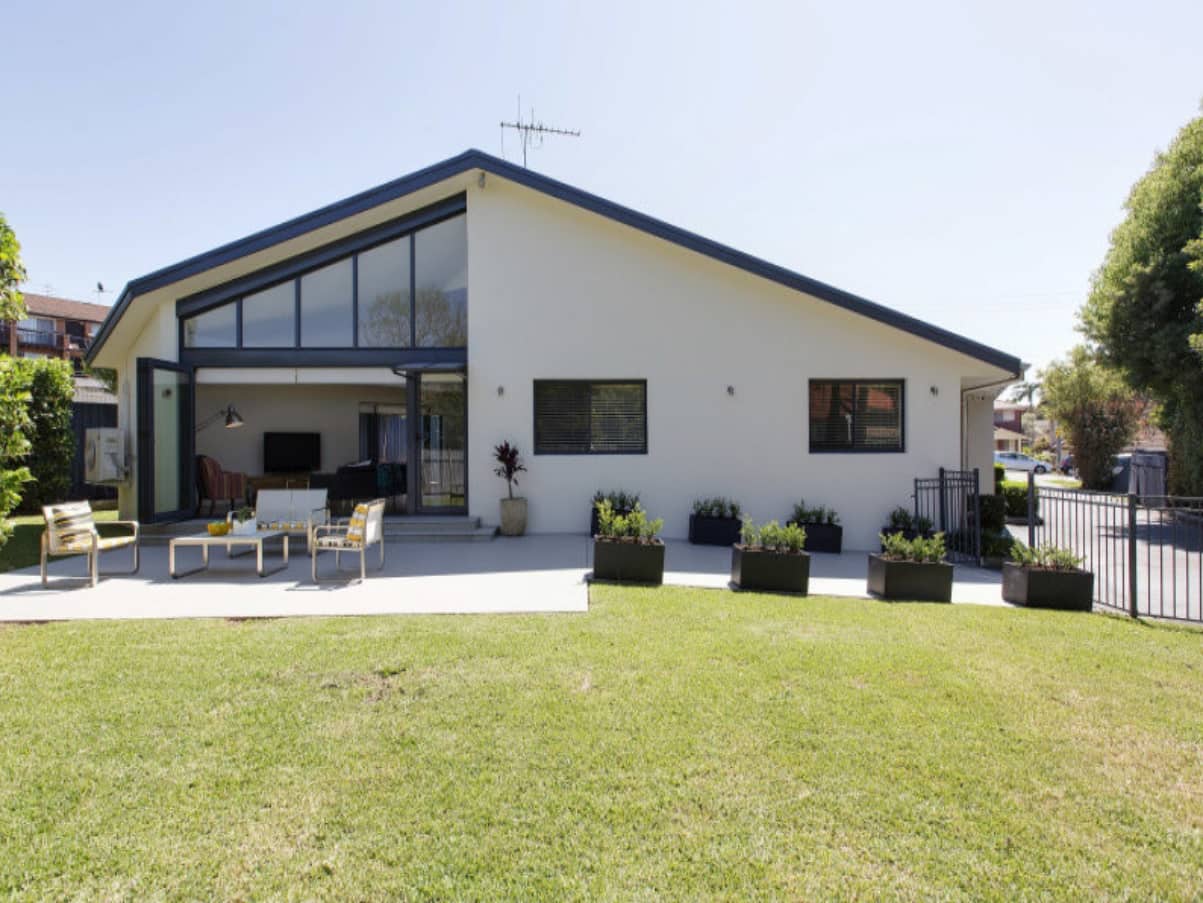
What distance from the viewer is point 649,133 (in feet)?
41.0

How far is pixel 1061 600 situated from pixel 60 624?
9863 millimetres

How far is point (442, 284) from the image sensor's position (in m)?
11.7

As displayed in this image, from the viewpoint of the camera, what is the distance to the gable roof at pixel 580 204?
1067 centimetres

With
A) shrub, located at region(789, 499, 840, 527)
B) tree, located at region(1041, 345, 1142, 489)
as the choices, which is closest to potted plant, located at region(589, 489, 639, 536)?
shrub, located at region(789, 499, 840, 527)

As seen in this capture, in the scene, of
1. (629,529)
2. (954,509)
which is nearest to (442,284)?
(629,529)

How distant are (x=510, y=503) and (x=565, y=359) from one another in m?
2.69

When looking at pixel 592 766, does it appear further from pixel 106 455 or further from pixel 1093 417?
pixel 1093 417

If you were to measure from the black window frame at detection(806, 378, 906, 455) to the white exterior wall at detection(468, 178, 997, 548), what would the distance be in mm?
104

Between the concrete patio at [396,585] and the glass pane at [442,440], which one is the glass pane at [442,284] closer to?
the glass pane at [442,440]

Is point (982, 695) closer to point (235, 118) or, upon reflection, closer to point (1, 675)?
point (1, 675)

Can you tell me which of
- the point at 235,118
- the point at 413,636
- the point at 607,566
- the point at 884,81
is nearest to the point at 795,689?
the point at 413,636

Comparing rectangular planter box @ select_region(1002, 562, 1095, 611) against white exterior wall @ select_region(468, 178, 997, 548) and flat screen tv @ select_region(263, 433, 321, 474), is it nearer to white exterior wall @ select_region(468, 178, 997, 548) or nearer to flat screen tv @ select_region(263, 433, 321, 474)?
white exterior wall @ select_region(468, 178, 997, 548)

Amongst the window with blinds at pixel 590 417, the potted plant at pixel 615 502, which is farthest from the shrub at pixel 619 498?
the window with blinds at pixel 590 417

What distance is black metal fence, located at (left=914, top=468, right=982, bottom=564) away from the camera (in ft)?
32.8
